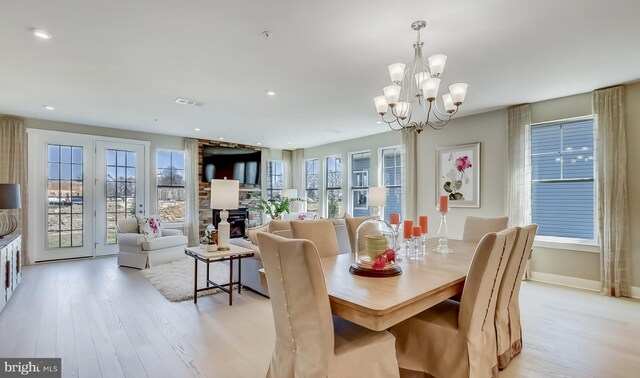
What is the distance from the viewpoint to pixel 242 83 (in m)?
3.78

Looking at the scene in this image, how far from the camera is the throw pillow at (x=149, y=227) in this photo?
18.5 feet

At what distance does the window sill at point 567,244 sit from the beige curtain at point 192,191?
661 cm

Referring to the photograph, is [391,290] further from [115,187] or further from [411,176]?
[115,187]

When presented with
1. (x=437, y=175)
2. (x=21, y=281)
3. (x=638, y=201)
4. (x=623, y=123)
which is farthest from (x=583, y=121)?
(x=21, y=281)

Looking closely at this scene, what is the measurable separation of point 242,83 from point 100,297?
304 centimetres

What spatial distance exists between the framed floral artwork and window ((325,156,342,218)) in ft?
8.81

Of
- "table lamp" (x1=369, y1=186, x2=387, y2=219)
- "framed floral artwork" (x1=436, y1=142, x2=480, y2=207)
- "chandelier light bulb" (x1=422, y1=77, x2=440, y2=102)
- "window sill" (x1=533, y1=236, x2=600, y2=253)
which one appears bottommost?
"window sill" (x1=533, y1=236, x2=600, y2=253)

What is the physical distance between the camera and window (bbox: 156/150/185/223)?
700 centimetres

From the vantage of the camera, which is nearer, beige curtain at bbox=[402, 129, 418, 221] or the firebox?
beige curtain at bbox=[402, 129, 418, 221]

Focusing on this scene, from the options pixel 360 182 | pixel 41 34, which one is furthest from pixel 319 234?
pixel 360 182

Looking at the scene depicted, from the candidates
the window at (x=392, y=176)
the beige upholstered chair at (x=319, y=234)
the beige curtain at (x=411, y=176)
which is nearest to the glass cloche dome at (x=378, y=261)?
the beige upholstered chair at (x=319, y=234)

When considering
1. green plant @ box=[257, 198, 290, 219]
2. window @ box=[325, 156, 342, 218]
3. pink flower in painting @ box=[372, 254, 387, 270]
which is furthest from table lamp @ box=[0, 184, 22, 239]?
window @ box=[325, 156, 342, 218]

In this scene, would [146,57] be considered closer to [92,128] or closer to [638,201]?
[92,128]

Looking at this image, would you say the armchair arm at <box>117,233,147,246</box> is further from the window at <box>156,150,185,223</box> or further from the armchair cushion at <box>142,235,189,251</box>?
the window at <box>156,150,185,223</box>
